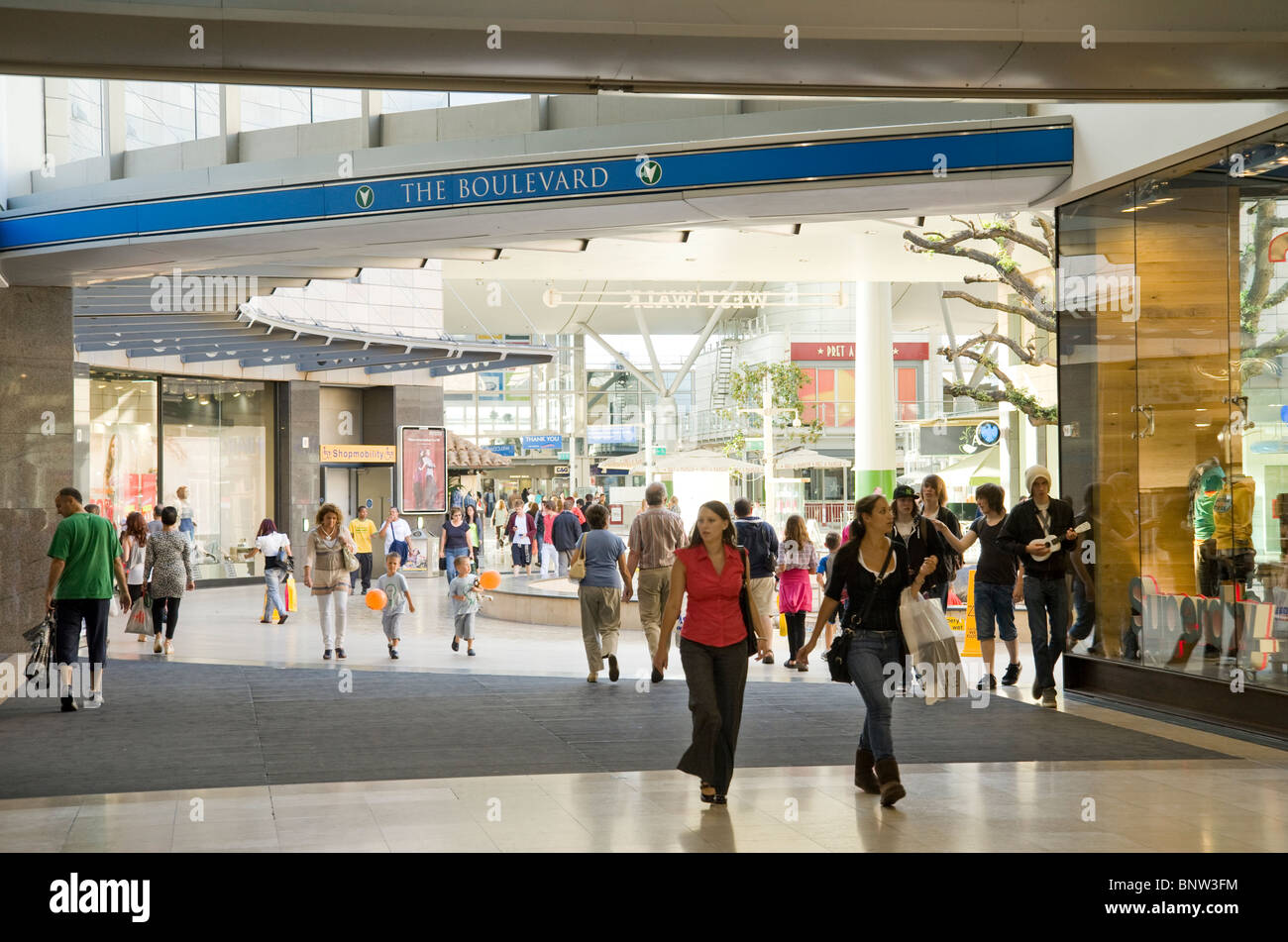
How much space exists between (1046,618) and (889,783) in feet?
13.9

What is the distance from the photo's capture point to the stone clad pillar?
43.1ft

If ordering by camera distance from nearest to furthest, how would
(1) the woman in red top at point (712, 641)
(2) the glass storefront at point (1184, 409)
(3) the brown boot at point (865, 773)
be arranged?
1. (1) the woman in red top at point (712, 641)
2. (3) the brown boot at point (865, 773)
3. (2) the glass storefront at point (1184, 409)

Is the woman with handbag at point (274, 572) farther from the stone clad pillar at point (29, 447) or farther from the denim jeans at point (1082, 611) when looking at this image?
the denim jeans at point (1082, 611)

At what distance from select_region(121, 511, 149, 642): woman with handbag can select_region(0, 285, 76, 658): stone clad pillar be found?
1.41 m

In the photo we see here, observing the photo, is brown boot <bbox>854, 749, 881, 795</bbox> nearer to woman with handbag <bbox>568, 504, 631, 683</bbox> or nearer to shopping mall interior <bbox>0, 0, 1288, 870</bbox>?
shopping mall interior <bbox>0, 0, 1288, 870</bbox>

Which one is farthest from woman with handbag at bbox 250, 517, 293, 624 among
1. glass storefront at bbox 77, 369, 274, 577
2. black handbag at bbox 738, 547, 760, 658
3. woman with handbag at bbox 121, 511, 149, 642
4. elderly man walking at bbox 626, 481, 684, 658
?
black handbag at bbox 738, 547, 760, 658

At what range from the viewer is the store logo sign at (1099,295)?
403 inches

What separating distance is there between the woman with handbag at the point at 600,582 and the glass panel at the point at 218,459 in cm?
1500

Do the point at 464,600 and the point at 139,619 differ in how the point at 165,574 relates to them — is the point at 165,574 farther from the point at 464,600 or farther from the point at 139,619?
the point at 464,600

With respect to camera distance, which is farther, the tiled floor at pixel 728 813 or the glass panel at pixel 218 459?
the glass panel at pixel 218 459

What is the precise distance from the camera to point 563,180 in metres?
11.0

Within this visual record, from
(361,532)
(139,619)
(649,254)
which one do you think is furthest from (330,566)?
(361,532)

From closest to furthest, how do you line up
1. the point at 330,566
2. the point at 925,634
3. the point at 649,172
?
the point at 925,634
the point at 649,172
the point at 330,566

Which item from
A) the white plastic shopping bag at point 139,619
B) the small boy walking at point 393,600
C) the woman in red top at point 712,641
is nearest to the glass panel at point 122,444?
the white plastic shopping bag at point 139,619
